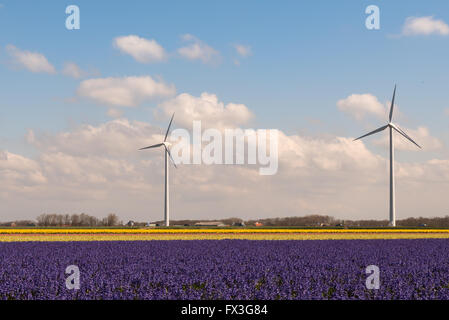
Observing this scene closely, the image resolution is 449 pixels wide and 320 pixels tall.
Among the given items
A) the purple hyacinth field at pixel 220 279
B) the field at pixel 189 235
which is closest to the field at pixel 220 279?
the purple hyacinth field at pixel 220 279

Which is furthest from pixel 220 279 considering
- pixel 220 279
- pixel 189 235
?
pixel 189 235

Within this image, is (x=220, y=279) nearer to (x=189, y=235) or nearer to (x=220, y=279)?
(x=220, y=279)

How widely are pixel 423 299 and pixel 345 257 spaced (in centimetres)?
1084

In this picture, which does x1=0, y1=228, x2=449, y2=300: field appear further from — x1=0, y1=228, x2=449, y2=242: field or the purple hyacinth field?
x1=0, y1=228, x2=449, y2=242: field

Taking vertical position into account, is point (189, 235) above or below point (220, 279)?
below

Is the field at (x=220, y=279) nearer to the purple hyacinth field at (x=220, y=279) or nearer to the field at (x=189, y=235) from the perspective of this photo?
the purple hyacinth field at (x=220, y=279)

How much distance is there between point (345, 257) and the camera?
22984mm

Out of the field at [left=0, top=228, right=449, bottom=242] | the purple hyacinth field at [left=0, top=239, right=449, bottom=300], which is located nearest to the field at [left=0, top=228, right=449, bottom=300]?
the purple hyacinth field at [left=0, top=239, right=449, bottom=300]

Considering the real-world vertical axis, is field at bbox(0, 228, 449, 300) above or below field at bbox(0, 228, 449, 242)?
above

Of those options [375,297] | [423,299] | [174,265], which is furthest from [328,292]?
[174,265]
